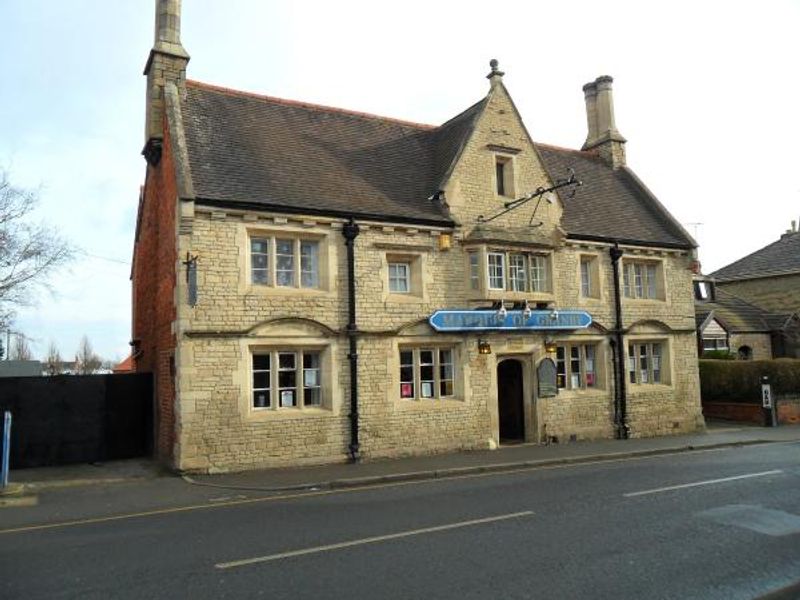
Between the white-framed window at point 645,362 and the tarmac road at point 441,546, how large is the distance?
8893 mm

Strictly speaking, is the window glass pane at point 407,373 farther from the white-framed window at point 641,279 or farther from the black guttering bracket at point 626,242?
the white-framed window at point 641,279

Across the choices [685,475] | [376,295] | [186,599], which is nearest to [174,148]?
[376,295]

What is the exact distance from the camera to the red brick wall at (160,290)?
48.9 feet

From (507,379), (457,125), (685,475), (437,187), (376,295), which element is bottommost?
(685,475)

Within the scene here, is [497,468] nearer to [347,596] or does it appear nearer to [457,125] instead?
[347,596]

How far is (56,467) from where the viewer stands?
14.9 m

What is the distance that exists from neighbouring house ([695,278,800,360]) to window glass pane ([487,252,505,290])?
1795 cm

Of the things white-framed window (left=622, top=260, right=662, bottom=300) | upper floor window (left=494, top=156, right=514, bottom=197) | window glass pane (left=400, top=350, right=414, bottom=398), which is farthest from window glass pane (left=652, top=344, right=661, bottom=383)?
window glass pane (left=400, top=350, right=414, bottom=398)

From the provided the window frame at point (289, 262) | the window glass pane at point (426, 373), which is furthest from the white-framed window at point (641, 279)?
the window frame at point (289, 262)

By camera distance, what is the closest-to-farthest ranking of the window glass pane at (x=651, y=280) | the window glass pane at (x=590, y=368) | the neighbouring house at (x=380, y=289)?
the neighbouring house at (x=380, y=289)
the window glass pane at (x=590, y=368)
the window glass pane at (x=651, y=280)

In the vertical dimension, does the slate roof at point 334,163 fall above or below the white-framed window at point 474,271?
above

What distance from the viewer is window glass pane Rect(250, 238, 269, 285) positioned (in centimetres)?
1477

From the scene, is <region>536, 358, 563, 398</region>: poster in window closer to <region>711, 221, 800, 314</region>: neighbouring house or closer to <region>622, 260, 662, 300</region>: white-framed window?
<region>622, 260, 662, 300</region>: white-framed window

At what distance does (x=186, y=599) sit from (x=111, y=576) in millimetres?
1251
